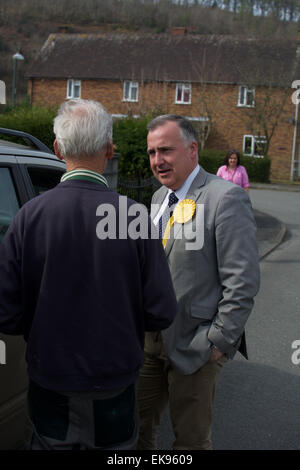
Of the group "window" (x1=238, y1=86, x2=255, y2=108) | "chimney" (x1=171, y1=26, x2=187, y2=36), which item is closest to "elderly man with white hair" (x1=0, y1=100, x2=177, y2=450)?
"window" (x1=238, y1=86, x2=255, y2=108)

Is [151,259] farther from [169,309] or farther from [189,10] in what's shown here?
[189,10]

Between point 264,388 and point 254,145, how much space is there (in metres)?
36.3

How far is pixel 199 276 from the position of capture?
8.75ft

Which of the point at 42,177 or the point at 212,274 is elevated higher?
the point at 42,177

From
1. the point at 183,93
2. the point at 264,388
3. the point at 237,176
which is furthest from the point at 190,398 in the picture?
the point at 183,93

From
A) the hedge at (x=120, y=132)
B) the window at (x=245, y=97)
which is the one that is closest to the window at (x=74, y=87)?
the window at (x=245, y=97)

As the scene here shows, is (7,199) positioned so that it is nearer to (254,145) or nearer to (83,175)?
(83,175)

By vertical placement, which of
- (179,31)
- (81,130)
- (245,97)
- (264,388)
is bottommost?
(264,388)

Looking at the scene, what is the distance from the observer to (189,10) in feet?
330

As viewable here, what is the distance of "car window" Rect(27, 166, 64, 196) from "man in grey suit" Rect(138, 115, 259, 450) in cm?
85

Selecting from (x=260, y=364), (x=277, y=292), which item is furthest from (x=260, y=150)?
(x=260, y=364)

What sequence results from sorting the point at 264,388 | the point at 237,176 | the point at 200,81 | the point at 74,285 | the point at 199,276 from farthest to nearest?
the point at 200,81 → the point at 237,176 → the point at 264,388 → the point at 199,276 → the point at 74,285

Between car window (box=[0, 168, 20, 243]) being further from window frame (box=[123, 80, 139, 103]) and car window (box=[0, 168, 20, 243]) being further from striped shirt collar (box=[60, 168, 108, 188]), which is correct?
window frame (box=[123, 80, 139, 103])

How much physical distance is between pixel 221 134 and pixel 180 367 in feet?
129
